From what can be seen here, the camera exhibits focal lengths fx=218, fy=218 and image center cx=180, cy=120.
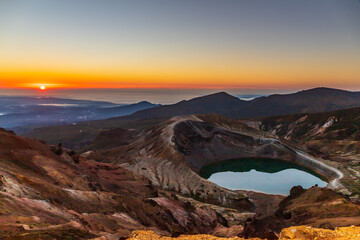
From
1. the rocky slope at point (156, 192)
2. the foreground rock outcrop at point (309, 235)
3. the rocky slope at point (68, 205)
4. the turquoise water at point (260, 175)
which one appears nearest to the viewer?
the foreground rock outcrop at point (309, 235)

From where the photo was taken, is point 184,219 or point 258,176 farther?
point 258,176

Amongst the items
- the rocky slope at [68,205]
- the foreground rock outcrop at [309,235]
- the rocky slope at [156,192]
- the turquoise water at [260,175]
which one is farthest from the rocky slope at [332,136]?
the foreground rock outcrop at [309,235]

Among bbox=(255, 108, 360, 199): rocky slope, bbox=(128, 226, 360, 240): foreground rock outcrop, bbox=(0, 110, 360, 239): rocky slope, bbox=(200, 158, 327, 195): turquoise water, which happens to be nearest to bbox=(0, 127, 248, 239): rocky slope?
bbox=(0, 110, 360, 239): rocky slope

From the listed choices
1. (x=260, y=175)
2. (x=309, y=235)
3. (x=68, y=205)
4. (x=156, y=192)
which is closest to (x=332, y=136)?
(x=260, y=175)

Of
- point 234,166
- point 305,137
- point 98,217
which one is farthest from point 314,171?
point 98,217

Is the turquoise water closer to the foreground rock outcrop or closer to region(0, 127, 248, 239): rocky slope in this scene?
region(0, 127, 248, 239): rocky slope

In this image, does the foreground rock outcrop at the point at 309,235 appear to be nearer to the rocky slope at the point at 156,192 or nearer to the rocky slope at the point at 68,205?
the rocky slope at the point at 156,192

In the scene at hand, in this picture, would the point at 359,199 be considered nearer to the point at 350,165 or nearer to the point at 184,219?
the point at 350,165

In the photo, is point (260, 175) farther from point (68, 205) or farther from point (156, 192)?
point (68, 205)
